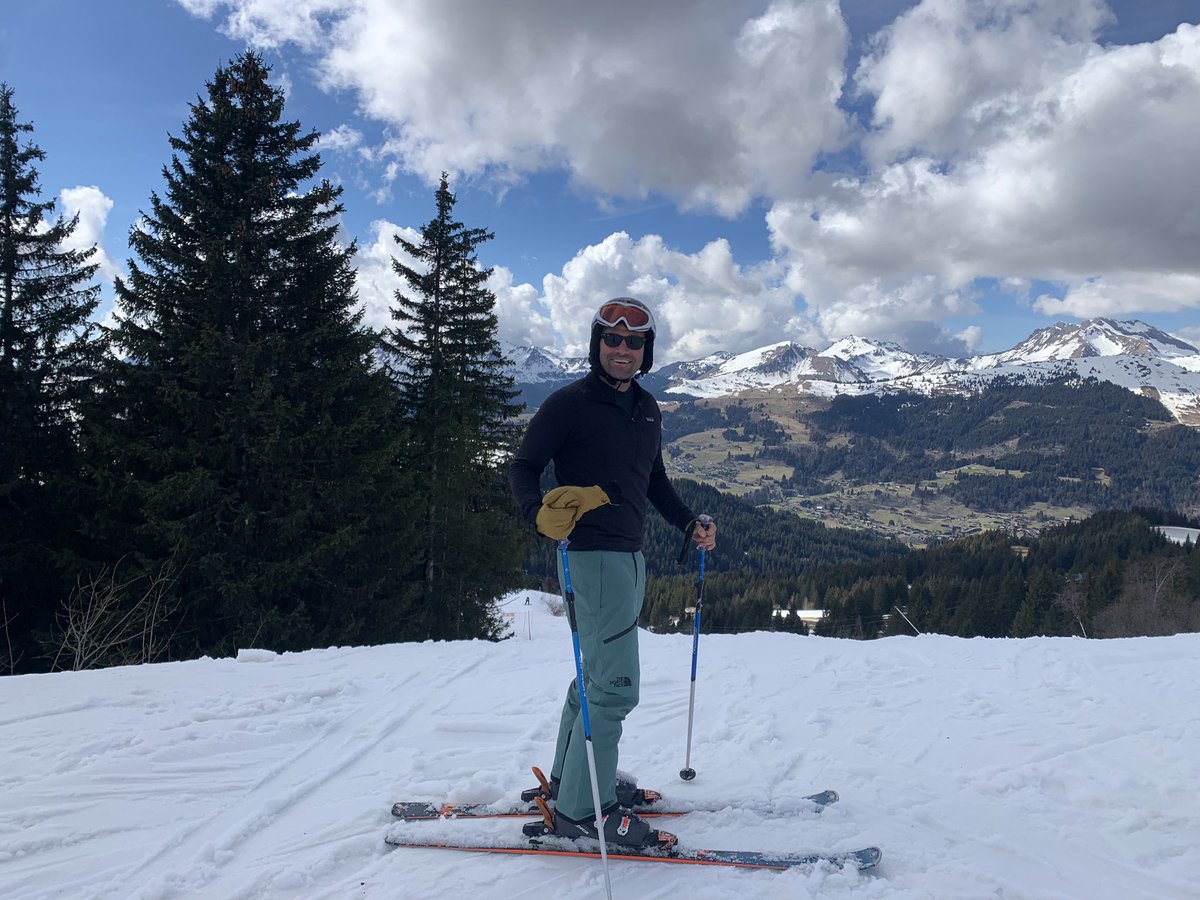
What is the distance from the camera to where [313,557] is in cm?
1289

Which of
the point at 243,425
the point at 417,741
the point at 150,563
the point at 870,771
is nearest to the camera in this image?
the point at 870,771

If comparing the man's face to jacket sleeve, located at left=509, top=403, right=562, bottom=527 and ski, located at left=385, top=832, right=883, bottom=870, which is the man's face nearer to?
jacket sleeve, located at left=509, top=403, right=562, bottom=527

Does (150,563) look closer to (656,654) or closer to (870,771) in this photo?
(656,654)

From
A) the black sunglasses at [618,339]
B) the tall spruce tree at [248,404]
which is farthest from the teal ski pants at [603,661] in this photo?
the tall spruce tree at [248,404]

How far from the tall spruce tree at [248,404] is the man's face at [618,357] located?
35.4ft

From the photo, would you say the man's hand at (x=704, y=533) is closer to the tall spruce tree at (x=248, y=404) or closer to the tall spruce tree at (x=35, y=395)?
the tall spruce tree at (x=248, y=404)

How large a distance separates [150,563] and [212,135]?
368 inches

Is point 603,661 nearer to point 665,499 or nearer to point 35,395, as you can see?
point 665,499

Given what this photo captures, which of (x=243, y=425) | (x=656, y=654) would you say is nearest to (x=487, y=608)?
(x=243, y=425)

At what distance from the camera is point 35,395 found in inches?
503

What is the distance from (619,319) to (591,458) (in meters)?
0.83

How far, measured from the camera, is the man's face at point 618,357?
348 cm

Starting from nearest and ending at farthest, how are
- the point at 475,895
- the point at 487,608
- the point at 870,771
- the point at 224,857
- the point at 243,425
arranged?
1. the point at 475,895
2. the point at 224,857
3. the point at 870,771
4. the point at 243,425
5. the point at 487,608

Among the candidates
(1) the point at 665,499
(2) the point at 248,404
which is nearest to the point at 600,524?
(1) the point at 665,499
